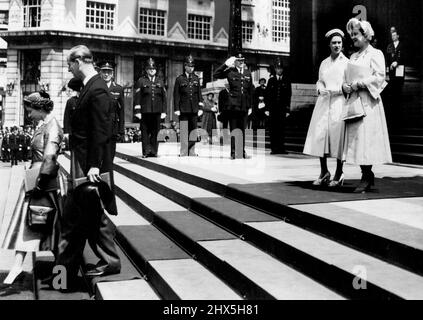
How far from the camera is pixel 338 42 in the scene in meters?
6.67

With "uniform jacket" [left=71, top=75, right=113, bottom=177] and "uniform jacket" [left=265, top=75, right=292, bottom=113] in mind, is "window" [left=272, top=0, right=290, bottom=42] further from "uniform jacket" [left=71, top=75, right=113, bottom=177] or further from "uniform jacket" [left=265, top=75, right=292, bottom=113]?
"uniform jacket" [left=71, top=75, right=113, bottom=177]

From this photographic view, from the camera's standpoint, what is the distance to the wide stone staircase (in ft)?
11.6

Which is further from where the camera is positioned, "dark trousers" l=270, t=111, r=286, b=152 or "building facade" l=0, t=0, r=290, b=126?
"building facade" l=0, t=0, r=290, b=126

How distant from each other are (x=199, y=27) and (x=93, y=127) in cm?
3801

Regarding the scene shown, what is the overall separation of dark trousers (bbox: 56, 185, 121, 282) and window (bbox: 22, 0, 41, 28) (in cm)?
3549

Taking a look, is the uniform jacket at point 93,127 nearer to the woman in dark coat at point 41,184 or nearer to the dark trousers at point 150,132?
the woman in dark coat at point 41,184

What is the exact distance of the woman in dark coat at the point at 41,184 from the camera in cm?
489

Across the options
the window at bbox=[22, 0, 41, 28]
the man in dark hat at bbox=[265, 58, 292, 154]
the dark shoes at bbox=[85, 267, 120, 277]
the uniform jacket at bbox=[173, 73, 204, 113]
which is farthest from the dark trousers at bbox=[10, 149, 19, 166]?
the dark shoes at bbox=[85, 267, 120, 277]

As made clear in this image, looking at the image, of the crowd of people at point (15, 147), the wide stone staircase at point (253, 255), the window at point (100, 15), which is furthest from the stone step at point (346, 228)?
the window at point (100, 15)

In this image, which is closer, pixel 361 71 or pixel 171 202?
pixel 361 71

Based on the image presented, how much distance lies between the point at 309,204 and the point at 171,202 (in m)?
2.57

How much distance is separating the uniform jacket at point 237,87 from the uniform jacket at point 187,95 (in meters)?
1.35
